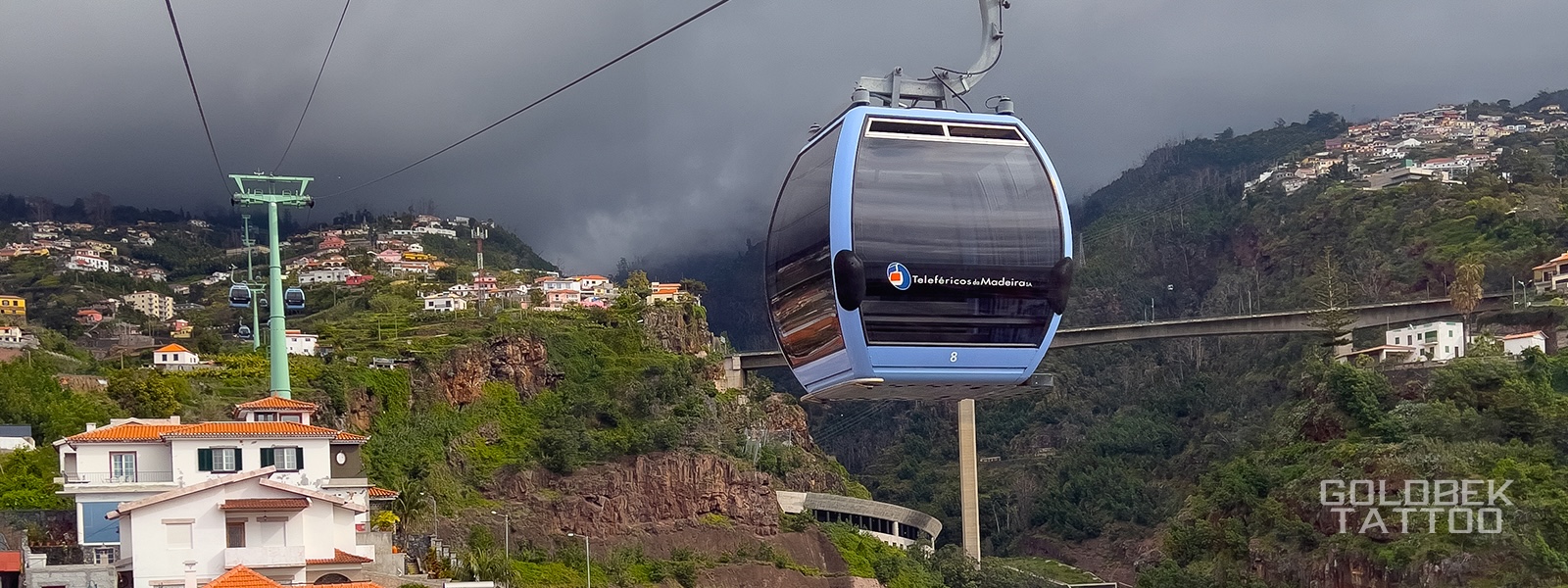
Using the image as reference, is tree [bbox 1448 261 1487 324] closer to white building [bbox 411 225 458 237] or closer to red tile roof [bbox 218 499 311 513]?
red tile roof [bbox 218 499 311 513]

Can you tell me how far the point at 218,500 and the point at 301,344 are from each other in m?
28.8

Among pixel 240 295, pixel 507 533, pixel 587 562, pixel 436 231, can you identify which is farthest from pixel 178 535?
pixel 436 231

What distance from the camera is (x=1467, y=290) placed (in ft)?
217

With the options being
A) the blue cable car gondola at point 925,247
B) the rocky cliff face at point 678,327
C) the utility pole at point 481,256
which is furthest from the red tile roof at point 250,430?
the rocky cliff face at point 678,327

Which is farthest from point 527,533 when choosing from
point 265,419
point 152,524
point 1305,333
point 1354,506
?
point 1305,333

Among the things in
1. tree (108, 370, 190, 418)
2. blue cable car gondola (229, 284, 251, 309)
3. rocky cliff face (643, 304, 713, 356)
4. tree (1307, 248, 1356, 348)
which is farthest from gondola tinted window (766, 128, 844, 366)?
tree (1307, 248, 1356, 348)

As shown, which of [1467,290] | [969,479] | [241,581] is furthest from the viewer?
[969,479]

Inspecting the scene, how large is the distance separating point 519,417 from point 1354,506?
24.0m

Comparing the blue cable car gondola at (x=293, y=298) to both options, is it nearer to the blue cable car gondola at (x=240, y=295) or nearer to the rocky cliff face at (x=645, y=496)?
the blue cable car gondola at (x=240, y=295)

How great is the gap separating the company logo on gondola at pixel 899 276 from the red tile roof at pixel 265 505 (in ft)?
56.9

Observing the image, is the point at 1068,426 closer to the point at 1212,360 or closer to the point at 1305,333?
the point at 1212,360

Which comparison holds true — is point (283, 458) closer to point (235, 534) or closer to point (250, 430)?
point (250, 430)

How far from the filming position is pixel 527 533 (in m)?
51.3

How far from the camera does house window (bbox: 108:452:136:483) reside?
96.5 feet
